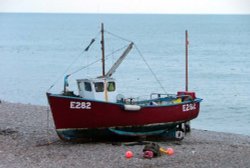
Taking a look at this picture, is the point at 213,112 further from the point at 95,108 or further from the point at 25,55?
the point at 25,55

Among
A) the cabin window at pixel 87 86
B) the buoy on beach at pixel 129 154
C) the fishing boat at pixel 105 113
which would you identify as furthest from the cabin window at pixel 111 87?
the buoy on beach at pixel 129 154

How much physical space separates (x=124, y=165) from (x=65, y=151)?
303 cm

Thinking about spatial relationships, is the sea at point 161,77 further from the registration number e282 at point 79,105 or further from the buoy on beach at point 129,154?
the buoy on beach at point 129,154

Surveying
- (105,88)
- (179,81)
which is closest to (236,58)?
(179,81)

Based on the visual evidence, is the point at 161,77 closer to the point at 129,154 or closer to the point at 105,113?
the point at 105,113

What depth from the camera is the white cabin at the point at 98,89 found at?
22219mm

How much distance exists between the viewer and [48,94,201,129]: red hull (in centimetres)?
2112

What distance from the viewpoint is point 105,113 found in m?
21.4

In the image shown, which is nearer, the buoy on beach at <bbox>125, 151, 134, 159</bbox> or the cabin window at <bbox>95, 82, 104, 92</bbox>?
the buoy on beach at <bbox>125, 151, 134, 159</bbox>

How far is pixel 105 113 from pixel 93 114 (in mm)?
434

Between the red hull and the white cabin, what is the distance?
107 centimetres

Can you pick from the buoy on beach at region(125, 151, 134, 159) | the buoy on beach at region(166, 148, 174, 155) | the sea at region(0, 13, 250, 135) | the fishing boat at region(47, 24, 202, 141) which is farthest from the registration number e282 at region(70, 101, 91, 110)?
the sea at region(0, 13, 250, 135)

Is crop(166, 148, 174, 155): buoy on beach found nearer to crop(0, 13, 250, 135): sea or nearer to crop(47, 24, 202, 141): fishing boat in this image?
crop(47, 24, 202, 141): fishing boat

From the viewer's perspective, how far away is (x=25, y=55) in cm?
9719
